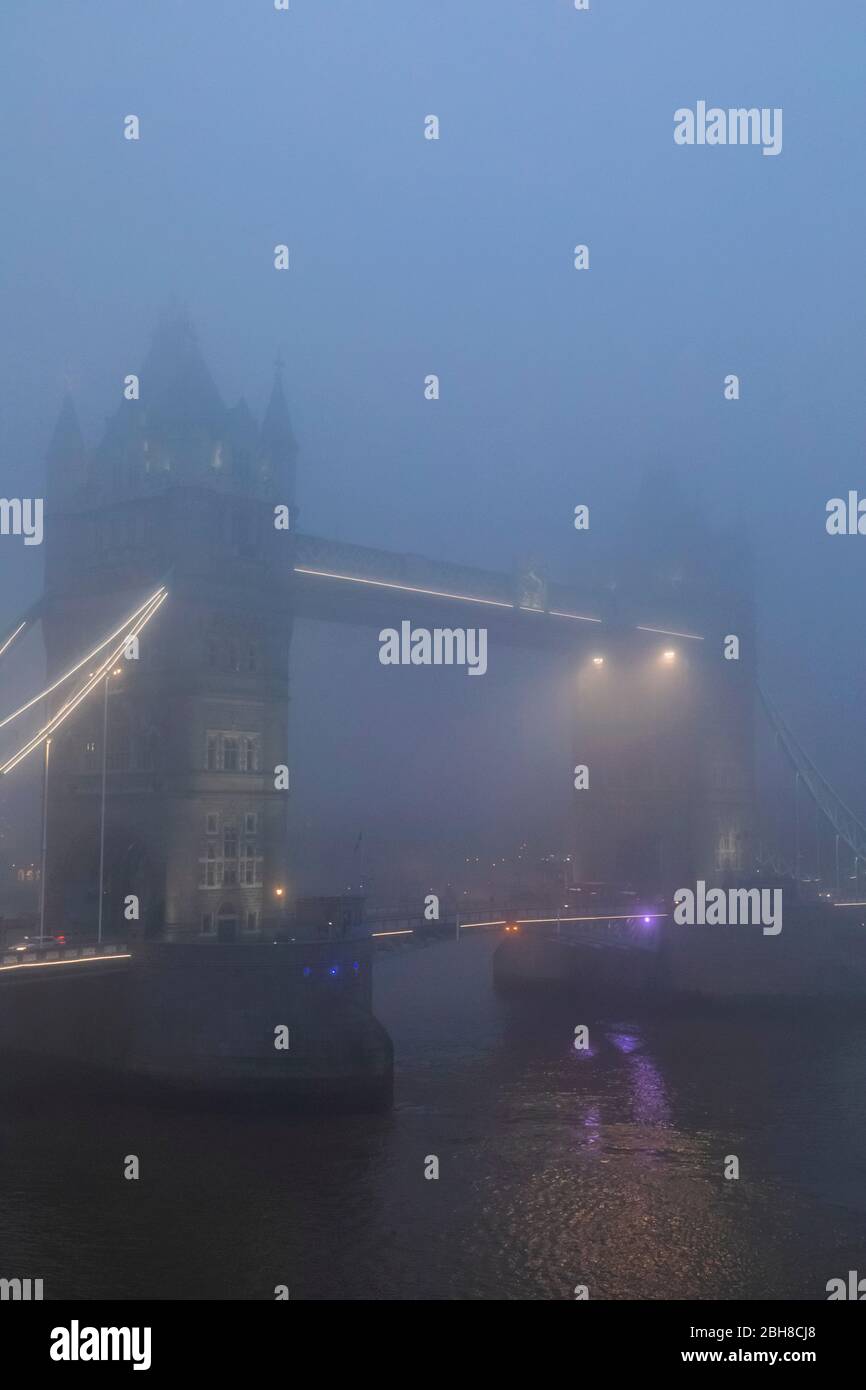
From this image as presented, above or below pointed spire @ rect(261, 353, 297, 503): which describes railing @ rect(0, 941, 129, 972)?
below

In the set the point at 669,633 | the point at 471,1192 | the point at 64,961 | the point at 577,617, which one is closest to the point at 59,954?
the point at 64,961

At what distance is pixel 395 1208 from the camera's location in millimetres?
25594

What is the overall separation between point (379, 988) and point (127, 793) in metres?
19.6

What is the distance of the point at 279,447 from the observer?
46.8 m

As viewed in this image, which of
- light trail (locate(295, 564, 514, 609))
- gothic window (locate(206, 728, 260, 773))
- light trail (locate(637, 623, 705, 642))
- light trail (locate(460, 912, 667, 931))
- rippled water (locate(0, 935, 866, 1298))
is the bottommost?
rippled water (locate(0, 935, 866, 1298))

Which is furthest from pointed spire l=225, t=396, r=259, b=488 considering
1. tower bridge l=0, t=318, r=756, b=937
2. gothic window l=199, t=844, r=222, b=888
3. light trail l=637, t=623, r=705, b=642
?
light trail l=637, t=623, r=705, b=642

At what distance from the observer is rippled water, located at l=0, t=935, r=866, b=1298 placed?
22.5 meters

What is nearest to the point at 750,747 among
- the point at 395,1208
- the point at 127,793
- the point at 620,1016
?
the point at 620,1016

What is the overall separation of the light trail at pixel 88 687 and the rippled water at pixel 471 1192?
934 centimetres

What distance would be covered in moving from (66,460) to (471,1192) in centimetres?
2925

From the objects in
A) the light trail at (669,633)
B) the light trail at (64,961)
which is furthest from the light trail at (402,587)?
the light trail at (64,961)

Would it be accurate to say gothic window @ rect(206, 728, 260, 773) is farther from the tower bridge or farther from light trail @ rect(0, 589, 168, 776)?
light trail @ rect(0, 589, 168, 776)

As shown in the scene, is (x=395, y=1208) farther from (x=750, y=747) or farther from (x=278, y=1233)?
(x=750, y=747)

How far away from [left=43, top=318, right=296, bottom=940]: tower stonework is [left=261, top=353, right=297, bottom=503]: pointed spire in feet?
3.79
